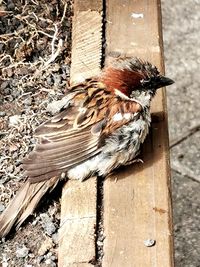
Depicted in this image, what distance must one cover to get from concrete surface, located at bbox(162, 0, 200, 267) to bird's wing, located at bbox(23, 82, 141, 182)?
1739 mm

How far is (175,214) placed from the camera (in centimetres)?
441

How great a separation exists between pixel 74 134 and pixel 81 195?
22 cm

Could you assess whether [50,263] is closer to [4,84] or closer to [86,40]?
[4,84]

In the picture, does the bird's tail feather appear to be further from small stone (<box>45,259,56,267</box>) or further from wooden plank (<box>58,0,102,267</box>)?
small stone (<box>45,259,56,267</box>)

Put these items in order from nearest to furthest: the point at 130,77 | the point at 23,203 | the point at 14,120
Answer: the point at 23,203 → the point at 130,77 → the point at 14,120

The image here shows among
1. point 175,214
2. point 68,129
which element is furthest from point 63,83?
point 175,214

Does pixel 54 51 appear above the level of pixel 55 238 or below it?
above

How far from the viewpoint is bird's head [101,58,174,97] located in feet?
8.98

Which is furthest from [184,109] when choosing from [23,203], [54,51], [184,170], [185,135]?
[23,203]

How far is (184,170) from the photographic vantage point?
181 inches

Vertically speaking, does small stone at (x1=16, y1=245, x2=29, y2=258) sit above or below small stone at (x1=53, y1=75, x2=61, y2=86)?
below

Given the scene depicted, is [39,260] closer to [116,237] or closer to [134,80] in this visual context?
[116,237]

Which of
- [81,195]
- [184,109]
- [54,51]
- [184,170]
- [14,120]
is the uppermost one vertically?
[54,51]

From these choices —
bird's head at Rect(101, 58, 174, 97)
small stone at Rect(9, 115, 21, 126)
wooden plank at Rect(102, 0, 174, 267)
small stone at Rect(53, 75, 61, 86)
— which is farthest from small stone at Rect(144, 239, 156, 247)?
small stone at Rect(53, 75, 61, 86)
